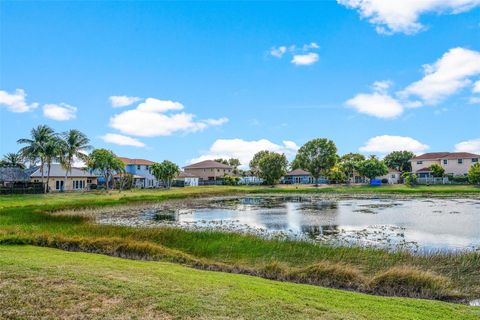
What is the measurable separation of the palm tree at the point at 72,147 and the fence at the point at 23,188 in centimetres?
640

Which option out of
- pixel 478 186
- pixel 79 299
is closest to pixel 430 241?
pixel 79 299

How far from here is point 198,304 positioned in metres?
7.08

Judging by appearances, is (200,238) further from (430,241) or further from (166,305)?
(430,241)

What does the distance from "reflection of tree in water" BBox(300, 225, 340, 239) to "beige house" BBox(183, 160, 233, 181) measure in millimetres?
73990

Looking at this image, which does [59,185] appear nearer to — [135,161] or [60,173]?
[60,173]

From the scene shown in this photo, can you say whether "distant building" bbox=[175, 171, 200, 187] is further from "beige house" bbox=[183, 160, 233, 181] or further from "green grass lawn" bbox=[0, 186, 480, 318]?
"green grass lawn" bbox=[0, 186, 480, 318]

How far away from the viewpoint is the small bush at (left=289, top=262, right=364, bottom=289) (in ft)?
34.9

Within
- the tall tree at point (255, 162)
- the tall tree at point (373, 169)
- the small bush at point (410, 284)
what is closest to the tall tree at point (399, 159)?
the tall tree at point (373, 169)

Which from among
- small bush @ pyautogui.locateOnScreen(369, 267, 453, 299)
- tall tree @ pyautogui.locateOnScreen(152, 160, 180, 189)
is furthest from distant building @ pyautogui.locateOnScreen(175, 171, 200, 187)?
small bush @ pyautogui.locateOnScreen(369, 267, 453, 299)

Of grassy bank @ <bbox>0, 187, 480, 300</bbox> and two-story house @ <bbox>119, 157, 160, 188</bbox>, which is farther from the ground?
two-story house @ <bbox>119, 157, 160, 188</bbox>

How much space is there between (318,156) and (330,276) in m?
76.3

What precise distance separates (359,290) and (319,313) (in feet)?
12.9

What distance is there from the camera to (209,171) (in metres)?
98.6

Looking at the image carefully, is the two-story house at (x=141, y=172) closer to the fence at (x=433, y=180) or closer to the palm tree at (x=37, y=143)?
the palm tree at (x=37, y=143)
